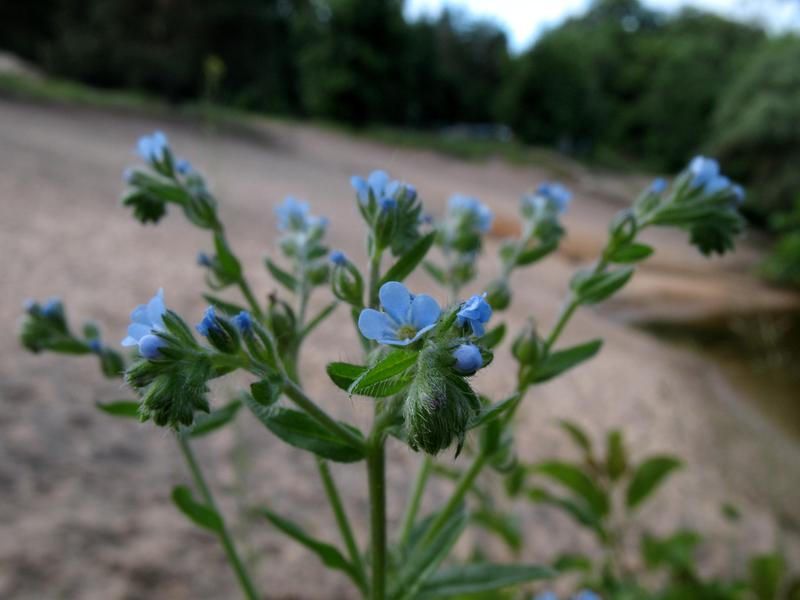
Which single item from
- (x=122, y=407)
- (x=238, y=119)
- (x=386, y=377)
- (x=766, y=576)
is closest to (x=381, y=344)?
(x=386, y=377)

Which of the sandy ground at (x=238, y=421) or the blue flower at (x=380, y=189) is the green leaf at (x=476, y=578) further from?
the blue flower at (x=380, y=189)

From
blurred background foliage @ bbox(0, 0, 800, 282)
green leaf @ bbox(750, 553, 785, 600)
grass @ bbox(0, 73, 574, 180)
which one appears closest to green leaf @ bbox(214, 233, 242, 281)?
green leaf @ bbox(750, 553, 785, 600)

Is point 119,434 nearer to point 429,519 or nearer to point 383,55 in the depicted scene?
point 429,519

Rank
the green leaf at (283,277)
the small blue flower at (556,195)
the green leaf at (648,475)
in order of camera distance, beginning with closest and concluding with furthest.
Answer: the green leaf at (283,277), the small blue flower at (556,195), the green leaf at (648,475)

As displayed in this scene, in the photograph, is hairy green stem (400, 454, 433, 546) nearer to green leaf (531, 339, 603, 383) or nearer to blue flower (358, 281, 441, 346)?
green leaf (531, 339, 603, 383)

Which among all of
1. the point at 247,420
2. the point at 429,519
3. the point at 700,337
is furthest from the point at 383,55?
the point at 429,519

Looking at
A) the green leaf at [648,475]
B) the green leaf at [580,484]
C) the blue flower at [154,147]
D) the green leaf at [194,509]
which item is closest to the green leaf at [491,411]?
the green leaf at [194,509]

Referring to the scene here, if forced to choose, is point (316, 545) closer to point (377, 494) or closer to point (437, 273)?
point (377, 494)

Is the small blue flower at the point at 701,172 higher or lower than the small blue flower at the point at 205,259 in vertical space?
higher

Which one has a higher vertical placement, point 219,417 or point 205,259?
point 205,259
